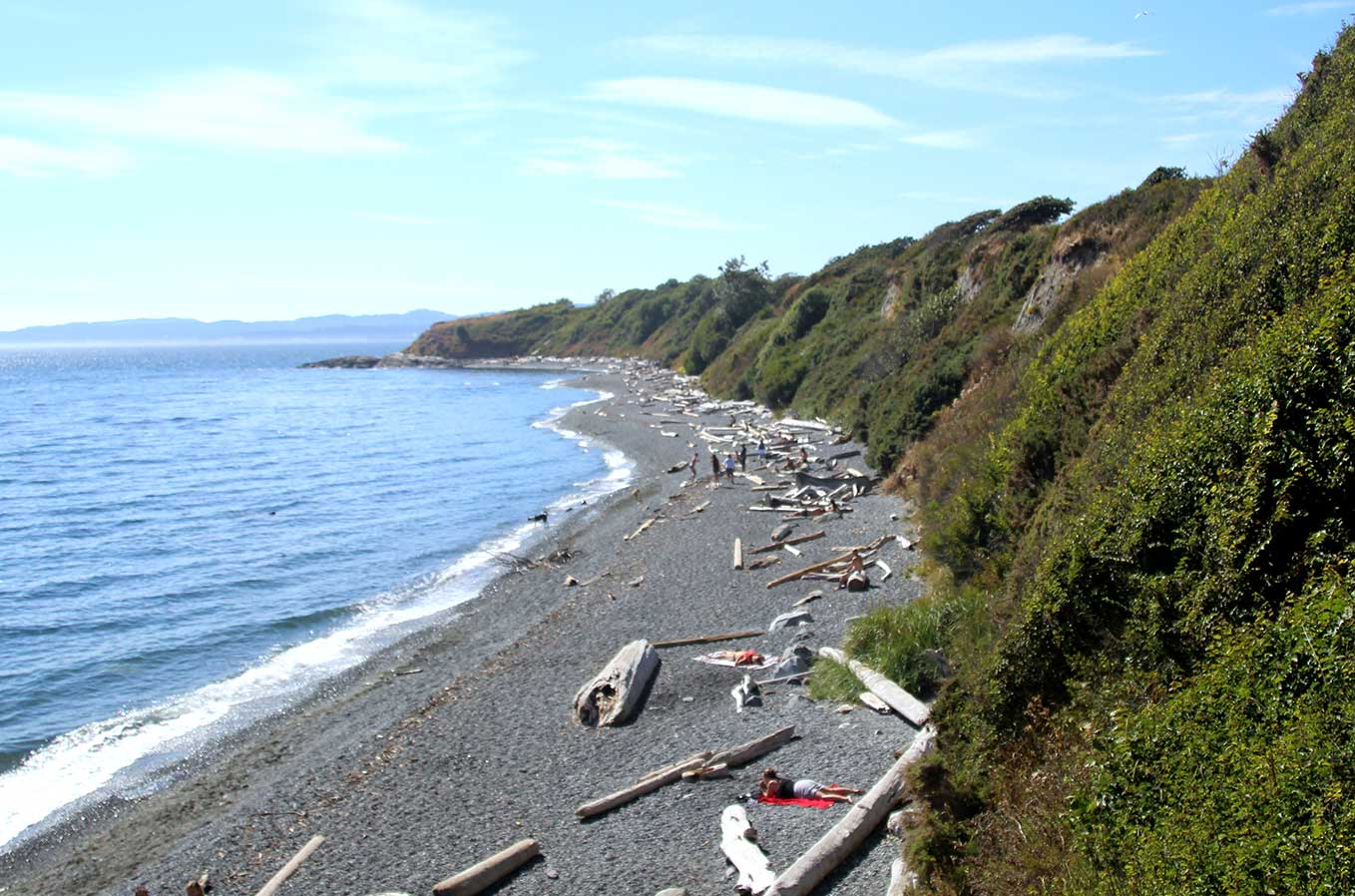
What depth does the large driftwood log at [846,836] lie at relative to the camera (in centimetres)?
843

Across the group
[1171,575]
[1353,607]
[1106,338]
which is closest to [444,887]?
[1171,575]

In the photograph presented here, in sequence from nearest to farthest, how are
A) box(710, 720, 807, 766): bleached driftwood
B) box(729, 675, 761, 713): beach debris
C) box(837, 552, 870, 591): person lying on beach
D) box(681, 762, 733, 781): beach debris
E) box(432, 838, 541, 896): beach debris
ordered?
box(432, 838, 541, 896): beach debris < box(681, 762, 733, 781): beach debris < box(710, 720, 807, 766): bleached driftwood < box(729, 675, 761, 713): beach debris < box(837, 552, 870, 591): person lying on beach

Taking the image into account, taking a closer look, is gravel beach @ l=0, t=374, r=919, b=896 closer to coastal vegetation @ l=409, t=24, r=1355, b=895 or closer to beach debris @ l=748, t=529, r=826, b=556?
beach debris @ l=748, t=529, r=826, b=556

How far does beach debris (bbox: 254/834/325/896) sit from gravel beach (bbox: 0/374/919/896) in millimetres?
159

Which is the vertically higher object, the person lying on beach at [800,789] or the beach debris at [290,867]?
the person lying on beach at [800,789]

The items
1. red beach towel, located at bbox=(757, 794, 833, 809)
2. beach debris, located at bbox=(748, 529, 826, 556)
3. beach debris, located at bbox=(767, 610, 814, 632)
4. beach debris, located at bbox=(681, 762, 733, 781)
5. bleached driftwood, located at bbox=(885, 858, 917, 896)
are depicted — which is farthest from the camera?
beach debris, located at bbox=(748, 529, 826, 556)

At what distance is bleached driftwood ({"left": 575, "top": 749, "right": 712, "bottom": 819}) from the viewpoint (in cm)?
1116

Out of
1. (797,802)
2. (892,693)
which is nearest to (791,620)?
(892,693)

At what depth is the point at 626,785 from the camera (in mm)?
11758

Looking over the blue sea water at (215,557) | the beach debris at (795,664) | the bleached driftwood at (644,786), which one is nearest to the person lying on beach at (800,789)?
the bleached driftwood at (644,786)

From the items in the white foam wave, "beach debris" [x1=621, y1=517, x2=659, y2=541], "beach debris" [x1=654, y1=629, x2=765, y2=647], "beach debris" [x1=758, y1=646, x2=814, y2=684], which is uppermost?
"beach debris" [x1=758, y1=646, x2=814, y2=684]

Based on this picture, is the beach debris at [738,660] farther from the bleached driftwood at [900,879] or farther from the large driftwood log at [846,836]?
the bleached driftwood at [900,879]

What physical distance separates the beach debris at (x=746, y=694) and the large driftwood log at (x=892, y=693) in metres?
1.30

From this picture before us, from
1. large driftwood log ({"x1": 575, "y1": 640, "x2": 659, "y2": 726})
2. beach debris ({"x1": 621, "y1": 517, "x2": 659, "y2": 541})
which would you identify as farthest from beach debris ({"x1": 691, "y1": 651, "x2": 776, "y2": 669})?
beach debris ({"x1": 621, "y1": 517, "x2": 659, "y2": 541})
